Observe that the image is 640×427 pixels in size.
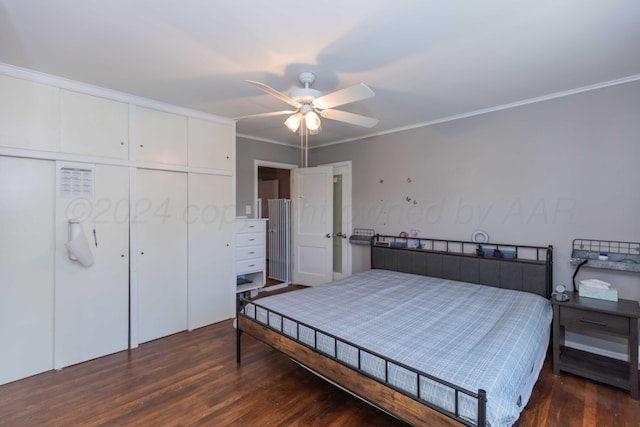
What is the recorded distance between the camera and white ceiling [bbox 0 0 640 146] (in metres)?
1.74

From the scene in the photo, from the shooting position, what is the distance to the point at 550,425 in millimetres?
1974

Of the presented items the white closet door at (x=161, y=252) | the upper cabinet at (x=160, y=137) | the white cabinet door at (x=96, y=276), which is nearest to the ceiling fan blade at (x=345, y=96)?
the upper cabinet at (x=160, y=137)

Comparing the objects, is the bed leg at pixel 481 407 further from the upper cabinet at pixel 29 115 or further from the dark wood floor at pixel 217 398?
the upper cabinet at pixel 29 115

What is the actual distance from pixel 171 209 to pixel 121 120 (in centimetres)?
101

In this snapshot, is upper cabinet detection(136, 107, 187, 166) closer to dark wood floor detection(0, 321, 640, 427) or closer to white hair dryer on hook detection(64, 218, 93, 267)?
white hair dryer on hook detection(64, 218, 93, 267)

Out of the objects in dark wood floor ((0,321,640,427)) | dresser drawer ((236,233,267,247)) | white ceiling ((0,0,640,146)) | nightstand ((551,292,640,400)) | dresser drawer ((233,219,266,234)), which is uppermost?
white ceiling ((0,0,640,146))

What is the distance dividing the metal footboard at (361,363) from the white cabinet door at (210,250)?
1.07 metres

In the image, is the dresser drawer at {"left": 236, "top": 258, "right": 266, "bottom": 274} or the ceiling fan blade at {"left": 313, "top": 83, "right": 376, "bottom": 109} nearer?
the ceiling fan blade at {"left": 313, "top": 83, "right": 376, "bottom": 109}

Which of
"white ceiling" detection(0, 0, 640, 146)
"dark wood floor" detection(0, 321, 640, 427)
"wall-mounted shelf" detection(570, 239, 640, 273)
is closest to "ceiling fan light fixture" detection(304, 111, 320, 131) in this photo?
"white ceiling" detection(0, 0, 640, 146)

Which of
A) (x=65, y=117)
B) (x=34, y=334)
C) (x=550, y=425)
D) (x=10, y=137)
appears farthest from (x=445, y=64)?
(x=34, y=334)

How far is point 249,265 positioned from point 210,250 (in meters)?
0.79

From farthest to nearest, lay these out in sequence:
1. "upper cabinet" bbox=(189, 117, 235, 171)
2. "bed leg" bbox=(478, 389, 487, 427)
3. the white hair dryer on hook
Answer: "upper cabinet" bbox=(189, 117, 235, 171)
the white hair dryer on hook
"bed leg" bbox=(478, 389, 487, 427)

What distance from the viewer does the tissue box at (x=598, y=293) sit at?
2549 millimetres

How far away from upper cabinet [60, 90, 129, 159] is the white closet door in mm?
349
